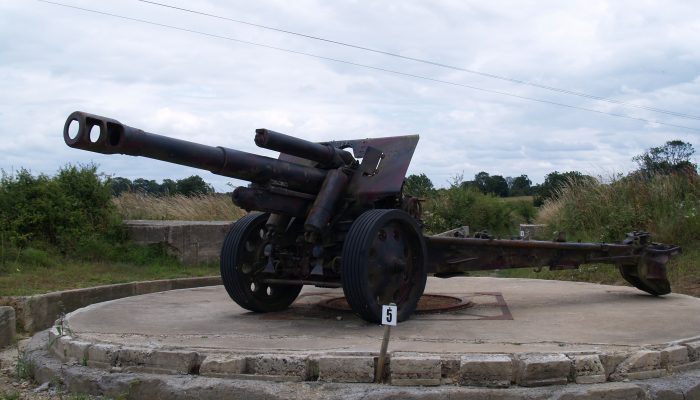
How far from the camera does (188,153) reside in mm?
4918

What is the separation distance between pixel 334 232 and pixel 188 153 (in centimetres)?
155

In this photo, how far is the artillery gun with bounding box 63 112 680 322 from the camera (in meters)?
5.38

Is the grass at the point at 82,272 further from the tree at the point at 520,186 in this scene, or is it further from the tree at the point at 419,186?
the tree at the point at 520,186

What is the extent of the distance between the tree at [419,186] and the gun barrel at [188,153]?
11.9 m

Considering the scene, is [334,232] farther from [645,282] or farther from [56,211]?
[56,211]

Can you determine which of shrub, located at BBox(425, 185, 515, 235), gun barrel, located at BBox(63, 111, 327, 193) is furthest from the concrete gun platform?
shrub, located at BBox(425, 185, 515, 235)

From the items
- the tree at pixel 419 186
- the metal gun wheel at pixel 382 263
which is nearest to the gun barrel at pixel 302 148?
the metal gun wheel at pixel 382 263

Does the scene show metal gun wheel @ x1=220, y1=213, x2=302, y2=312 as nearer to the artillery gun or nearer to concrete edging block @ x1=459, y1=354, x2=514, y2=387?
the artillery gun

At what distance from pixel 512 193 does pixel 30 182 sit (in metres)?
31.2

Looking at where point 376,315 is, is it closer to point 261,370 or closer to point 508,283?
point 261,370

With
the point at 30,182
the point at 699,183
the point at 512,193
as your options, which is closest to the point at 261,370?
the point at 30,182

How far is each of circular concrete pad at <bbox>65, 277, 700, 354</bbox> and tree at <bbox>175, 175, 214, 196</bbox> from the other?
8.73 m

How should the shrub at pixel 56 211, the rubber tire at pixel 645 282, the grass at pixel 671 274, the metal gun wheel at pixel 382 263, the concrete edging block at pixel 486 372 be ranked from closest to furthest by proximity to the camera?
the concrete edging block at pixel 486 372
the metal gun wheel at pixel 382 263
the rubber tire at pixel 645 282
the grass at pixel 671 274
the shrub at pixel 56 211

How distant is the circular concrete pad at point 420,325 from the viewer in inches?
191
